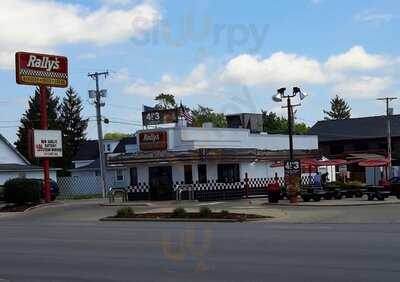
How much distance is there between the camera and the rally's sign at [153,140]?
39.7 meters

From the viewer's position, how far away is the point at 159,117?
43938mm

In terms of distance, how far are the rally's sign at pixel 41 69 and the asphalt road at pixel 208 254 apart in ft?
59.6

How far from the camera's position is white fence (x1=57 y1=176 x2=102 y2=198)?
59781 millimetres

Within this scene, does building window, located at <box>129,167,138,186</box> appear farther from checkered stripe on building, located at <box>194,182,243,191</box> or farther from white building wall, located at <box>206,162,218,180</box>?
white building wall, located at <box>206,162,218,180</box>

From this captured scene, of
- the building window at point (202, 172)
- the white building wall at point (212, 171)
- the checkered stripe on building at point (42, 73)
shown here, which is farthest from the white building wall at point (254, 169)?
the checkered stripe on building at point (42, 73)

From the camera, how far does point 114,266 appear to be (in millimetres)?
12117

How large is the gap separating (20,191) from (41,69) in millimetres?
7029

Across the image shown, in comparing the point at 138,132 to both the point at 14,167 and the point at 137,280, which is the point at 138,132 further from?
the point at 137,280

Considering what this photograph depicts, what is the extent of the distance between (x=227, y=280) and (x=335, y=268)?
6.43 ft

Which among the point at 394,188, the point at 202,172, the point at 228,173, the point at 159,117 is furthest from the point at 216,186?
the point at 394,188

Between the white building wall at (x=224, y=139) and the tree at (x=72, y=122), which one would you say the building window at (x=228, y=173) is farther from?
the tree at (x=72, y=122)

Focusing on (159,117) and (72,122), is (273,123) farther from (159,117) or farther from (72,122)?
(159,117)

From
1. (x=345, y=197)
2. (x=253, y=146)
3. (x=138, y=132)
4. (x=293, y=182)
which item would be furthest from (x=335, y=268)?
(x=253, y=146)

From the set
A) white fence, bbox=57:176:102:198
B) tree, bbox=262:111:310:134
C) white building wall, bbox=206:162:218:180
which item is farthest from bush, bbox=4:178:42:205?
tree, bbox=262:111:310:134
